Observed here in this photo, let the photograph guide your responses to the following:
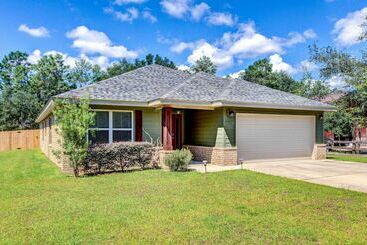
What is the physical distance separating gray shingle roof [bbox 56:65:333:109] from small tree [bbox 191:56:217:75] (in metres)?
24.3

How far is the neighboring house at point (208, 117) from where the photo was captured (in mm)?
13094

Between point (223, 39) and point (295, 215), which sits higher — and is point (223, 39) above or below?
above

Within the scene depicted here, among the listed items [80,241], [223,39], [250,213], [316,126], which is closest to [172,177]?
[250,213]

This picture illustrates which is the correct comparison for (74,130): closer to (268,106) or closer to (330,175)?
(268,106)

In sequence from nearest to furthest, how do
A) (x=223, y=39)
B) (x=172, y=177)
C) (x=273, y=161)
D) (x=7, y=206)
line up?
1. (x=7, y=206)
2. (x=172, y=177)
3. (x=273, y=161)
4. (x=223, y=39)

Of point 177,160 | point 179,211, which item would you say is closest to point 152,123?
point 177,160

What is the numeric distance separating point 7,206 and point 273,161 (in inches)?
463

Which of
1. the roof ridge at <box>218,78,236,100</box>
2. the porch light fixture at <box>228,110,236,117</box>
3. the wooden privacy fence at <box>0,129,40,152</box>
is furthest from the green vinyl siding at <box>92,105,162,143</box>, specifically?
the wooden privacy fence at <box>0,129,40,152</box>

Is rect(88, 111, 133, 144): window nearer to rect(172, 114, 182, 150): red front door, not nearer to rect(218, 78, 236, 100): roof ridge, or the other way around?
rect(172, 114, 182, 150): red front door

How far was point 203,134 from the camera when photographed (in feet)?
49.4

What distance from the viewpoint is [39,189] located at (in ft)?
27.3

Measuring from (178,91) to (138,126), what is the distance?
2.46 m

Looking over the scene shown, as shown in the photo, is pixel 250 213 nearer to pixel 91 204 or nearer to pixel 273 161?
pixel 91 204

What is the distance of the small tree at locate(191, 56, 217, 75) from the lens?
42.4 meters
